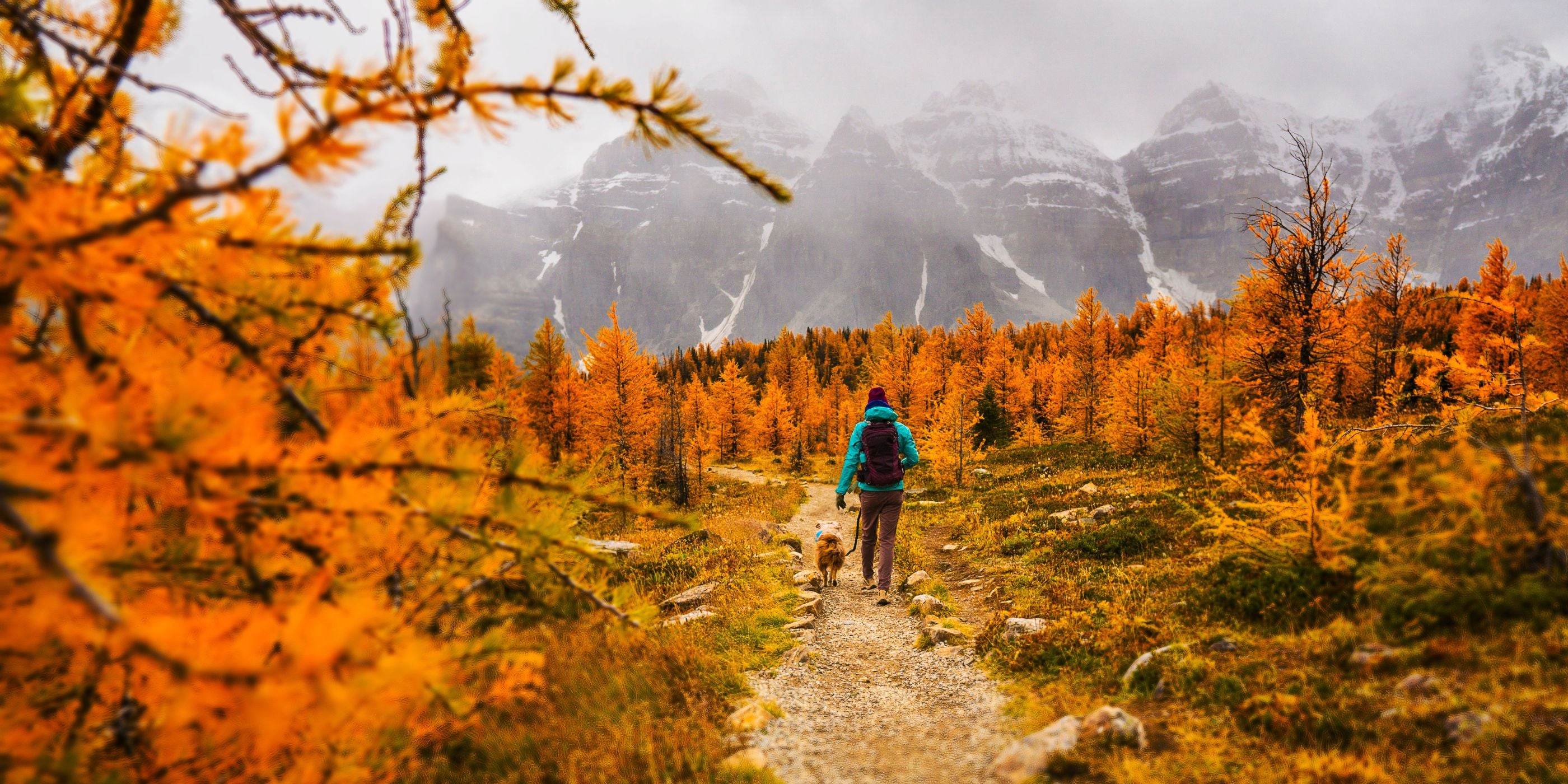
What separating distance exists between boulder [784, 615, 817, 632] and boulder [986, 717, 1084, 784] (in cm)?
309

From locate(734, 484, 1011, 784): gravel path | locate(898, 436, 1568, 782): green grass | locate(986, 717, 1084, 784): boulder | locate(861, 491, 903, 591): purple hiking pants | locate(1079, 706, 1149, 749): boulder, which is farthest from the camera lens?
locate(861, 491, 903, 591): purple hiking pants

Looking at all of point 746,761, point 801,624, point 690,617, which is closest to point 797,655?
point 801,624

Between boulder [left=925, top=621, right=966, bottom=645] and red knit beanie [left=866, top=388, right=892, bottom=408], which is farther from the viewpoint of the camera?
red knit beanie [left=866, top=388, right=892, bottom=408]

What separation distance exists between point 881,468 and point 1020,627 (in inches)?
102

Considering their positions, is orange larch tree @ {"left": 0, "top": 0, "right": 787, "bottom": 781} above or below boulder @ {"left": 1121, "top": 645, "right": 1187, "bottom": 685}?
above

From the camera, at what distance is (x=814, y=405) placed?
155ft

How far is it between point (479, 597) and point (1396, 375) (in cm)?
3422

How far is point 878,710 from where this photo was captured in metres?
4.70

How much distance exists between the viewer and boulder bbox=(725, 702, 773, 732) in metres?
4.20

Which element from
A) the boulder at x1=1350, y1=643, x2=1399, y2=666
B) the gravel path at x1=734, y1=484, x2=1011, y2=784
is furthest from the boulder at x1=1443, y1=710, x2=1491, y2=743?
the gravel path at x1=734, y1=484, x2=1011, y2=784

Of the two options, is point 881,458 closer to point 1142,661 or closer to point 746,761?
point 1142,661

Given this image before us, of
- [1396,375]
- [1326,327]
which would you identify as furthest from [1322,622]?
[1396,375]

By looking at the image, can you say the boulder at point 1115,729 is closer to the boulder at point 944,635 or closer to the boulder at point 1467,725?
the boulder at point 1467,725

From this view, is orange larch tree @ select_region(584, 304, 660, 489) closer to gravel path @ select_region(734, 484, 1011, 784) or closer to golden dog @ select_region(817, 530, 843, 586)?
golden dog @ select_region(817, 530, 843, 586)
